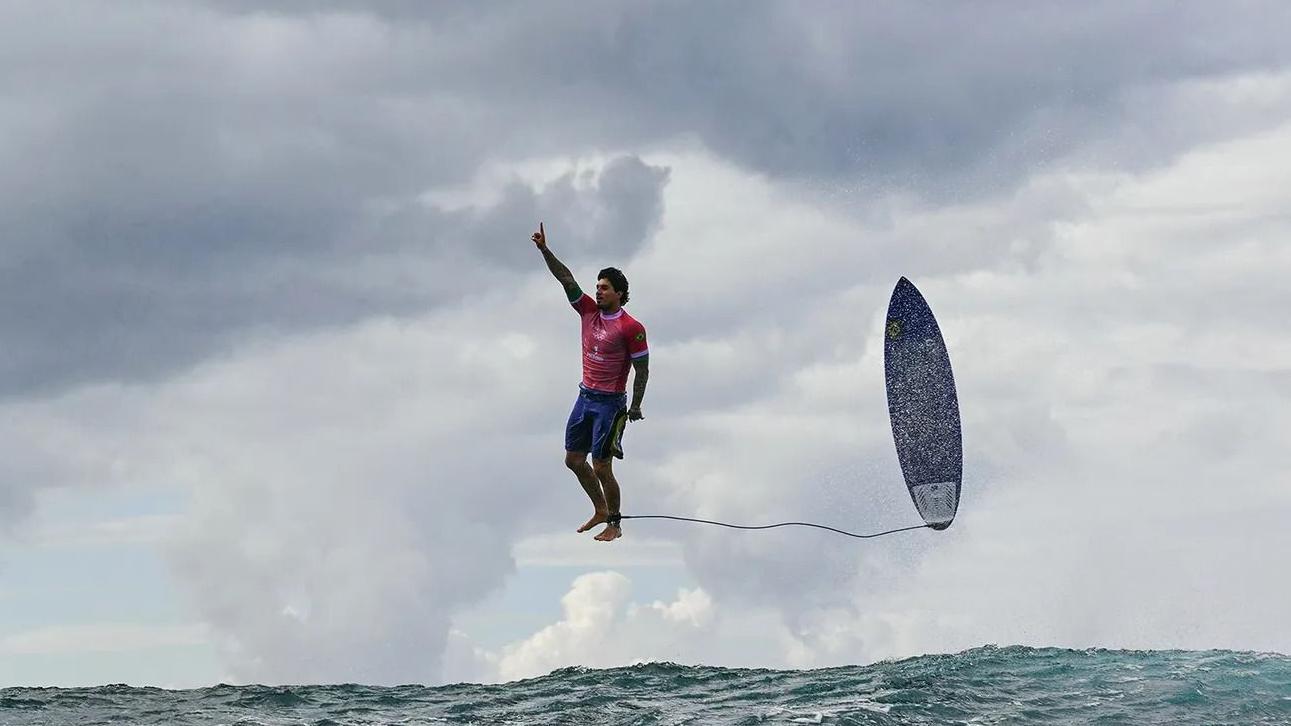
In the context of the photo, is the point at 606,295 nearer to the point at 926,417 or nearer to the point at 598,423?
the point at 598,423

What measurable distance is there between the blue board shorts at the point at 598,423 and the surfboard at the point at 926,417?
22.9 feet

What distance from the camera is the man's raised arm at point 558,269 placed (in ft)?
61.0

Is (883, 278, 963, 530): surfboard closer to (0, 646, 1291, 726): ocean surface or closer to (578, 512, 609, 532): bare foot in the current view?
(0, 646, 1291, 726): ocean surface

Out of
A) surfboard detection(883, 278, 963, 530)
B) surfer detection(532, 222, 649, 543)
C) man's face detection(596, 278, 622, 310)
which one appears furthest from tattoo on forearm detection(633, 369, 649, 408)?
surfboard detection(883, 278, 963, 530)

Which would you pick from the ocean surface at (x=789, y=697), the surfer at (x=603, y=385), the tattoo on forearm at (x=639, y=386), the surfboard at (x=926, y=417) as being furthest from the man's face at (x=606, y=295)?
the surfboard at (x=926, y=417)

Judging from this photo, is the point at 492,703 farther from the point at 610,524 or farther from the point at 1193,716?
the point at 1193,716

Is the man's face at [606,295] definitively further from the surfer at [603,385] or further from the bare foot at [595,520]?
the bare foot at [595,520]

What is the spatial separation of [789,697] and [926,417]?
7744 millimetres

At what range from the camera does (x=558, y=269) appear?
18.7 metres

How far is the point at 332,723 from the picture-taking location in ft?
55.1

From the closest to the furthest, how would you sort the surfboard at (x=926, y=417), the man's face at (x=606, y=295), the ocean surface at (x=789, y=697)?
the ocean surface at (x=789, y=697)
the man's face at (x=606, y=295)
the surfboard at (x=926, y=417)

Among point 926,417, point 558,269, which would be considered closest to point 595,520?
point 558,269

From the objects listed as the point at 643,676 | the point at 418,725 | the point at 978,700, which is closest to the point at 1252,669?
the point at 978,700

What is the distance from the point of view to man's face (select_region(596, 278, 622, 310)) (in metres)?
18.6
